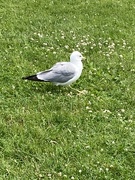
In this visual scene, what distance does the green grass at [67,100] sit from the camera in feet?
17.7

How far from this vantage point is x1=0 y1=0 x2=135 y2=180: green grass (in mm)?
5383

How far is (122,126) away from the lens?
241 inches

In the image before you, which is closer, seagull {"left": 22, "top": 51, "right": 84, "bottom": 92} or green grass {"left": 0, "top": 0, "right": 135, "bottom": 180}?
green grass {"left": 0, "top": 0, "right": 135, "bottom": 180}

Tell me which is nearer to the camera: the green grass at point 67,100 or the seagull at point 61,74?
the green grass at point 67,100

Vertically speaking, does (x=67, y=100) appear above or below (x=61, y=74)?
below

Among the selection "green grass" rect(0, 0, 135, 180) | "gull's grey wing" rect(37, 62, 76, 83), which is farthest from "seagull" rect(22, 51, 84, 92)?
"green grass" rect(0, 0, 135, 180)

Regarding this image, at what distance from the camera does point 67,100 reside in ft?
22.2

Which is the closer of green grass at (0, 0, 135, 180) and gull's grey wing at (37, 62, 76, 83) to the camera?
green grass at (0, 0, 135, 180)

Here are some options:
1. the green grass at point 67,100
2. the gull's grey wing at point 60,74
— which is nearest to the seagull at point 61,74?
the gull's grey wing at point 60,74

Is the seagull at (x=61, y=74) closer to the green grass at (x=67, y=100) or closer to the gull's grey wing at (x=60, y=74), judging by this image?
the gull's grey wing at (x=60, y=74)

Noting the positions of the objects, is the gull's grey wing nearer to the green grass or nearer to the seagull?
the seagull

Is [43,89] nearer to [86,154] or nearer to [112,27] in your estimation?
[86,154]

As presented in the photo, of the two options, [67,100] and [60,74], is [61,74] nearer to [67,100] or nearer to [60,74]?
[60,74]

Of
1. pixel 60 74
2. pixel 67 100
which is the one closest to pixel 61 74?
pixel 60 74
